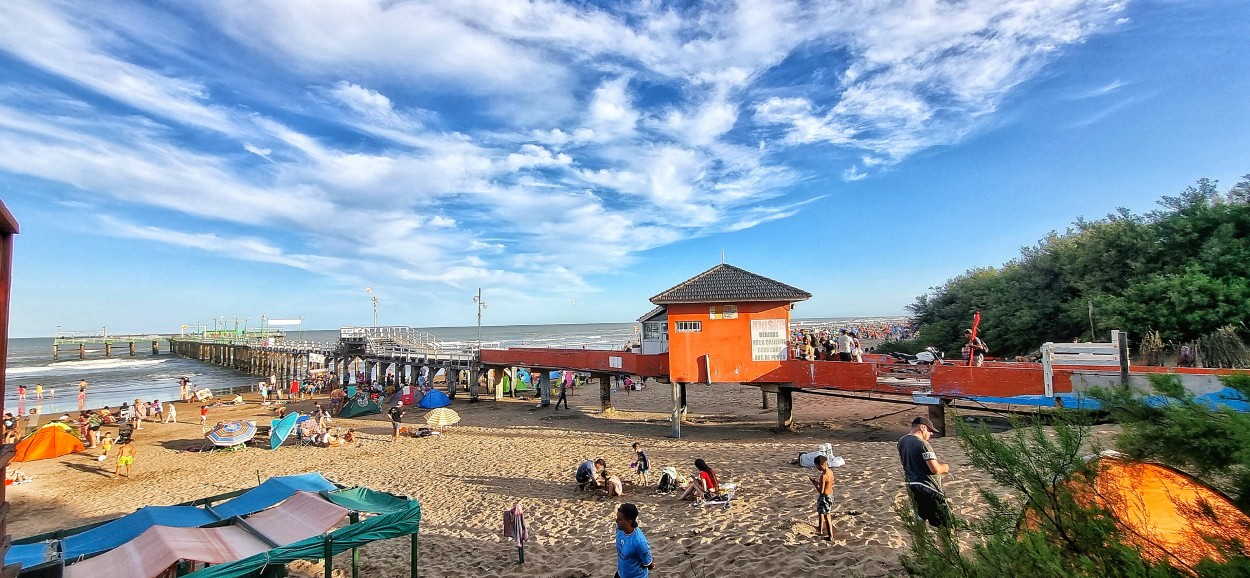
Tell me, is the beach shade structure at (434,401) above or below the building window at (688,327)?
below

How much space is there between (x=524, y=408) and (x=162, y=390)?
33.5m

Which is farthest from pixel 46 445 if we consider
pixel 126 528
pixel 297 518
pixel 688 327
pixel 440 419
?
pixel 688 327

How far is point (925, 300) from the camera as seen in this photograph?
1351 inches

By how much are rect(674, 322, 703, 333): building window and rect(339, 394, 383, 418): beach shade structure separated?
17.7 meters

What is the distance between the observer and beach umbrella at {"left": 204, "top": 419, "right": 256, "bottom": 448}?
62.5 feet

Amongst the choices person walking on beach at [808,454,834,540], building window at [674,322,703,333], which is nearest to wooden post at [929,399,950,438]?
building window at [674,322,703,333]

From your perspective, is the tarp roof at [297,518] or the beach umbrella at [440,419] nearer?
the tarp roof at [297,518]

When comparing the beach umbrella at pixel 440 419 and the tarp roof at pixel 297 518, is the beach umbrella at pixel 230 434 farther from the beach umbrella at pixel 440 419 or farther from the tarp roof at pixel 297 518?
the tarp roof at pixel 297 518

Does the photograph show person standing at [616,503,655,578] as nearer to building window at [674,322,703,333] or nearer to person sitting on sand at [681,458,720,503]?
person sitting on sand at [681,458,720,503]

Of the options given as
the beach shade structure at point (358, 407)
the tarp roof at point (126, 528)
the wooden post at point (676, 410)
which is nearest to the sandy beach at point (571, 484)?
the wooden post at point (676, 410)

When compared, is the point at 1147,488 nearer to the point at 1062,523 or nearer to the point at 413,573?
the point at 1062,523

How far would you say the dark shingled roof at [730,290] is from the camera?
16469mm

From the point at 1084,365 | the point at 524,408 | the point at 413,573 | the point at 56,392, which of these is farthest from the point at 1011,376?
the point at 56,392

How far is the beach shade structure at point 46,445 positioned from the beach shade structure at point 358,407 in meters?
9.10
